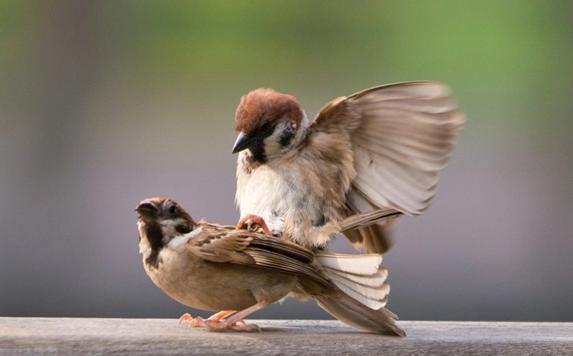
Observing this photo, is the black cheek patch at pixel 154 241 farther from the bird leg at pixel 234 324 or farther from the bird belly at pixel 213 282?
the bird leg at pixel 234 324

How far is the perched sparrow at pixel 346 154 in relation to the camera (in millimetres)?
2613

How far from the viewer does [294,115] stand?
8.67ft

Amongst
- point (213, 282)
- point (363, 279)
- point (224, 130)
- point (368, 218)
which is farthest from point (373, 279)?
point (224, 130)

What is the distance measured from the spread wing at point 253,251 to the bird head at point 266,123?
0.28 meters

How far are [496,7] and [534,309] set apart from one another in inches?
43.6

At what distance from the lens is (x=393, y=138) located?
107 inches

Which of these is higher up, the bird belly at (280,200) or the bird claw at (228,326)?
the bird belly at (280,200)

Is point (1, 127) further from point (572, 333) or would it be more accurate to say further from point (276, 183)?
point (572, 333)

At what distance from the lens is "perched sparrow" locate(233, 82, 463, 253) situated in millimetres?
2613

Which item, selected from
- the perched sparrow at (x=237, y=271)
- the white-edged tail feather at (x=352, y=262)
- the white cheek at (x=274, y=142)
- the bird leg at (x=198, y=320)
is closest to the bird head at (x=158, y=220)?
the perched sparrow at (x=237, y=271)

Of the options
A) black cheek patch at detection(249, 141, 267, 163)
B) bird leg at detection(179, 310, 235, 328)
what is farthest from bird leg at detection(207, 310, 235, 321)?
black cheek patch at detection(249, 141, 267, 163)

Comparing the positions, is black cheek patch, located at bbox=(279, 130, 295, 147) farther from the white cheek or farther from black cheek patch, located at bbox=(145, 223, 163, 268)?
black cheek patch, located at bbox=(145, 223, 163, 268)

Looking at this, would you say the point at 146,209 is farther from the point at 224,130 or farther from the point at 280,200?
the point at 224,130

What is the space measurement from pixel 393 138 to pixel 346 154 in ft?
0.32
